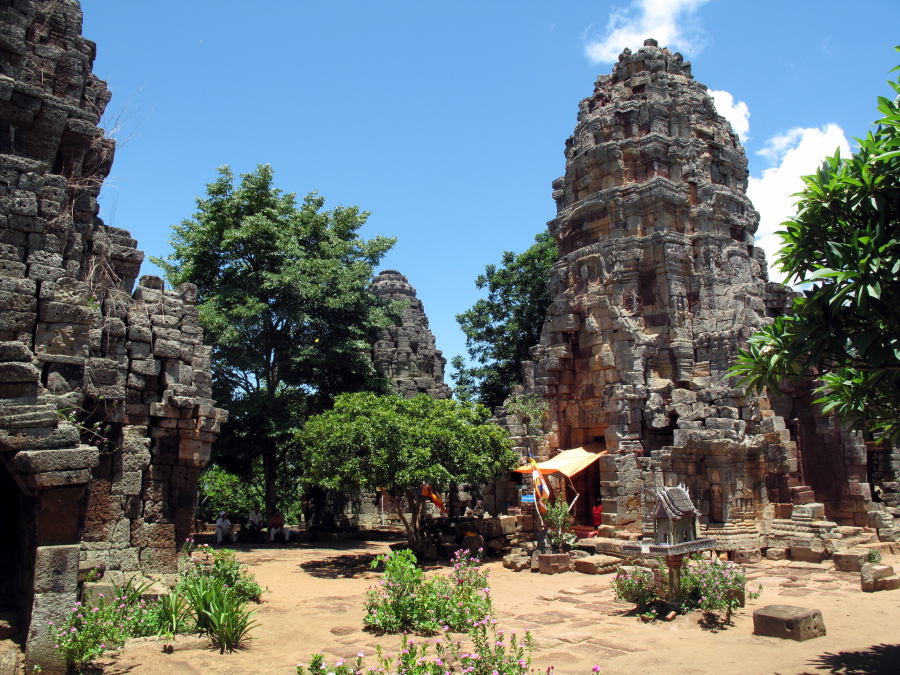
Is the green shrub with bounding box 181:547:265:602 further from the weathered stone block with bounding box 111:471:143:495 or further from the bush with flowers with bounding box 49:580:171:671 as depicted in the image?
the weathered stone block with bounding box 111:471:143:495

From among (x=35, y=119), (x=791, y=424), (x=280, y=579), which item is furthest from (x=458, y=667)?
(x=791, y=424)

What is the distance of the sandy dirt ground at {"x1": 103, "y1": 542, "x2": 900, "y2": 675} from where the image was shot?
24.3 feet

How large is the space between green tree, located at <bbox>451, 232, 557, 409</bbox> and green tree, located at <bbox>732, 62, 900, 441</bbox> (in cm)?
2084

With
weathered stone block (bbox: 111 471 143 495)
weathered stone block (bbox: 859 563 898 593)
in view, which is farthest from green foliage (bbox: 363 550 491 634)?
weathered stone block (bbox: 859 563 898 593)

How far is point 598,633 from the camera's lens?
9070 mm

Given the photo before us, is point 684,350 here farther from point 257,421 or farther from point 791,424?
point 257,421

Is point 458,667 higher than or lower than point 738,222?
lower

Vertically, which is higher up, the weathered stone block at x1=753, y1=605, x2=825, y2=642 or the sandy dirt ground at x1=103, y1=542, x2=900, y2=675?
the weathered stone block at x1=753, y1=605, x2=825, y2=642

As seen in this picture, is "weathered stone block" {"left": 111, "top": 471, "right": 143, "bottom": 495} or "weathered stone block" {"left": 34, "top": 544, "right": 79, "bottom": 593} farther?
"weathered stone block" {"left": 111, "top": 471, "right": 143, "bottom": 495}

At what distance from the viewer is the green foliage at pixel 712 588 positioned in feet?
30.9

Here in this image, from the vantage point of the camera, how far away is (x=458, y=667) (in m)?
7.09

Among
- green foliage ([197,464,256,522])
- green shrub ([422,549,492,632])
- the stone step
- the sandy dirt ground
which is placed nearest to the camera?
the sandy dirt ground

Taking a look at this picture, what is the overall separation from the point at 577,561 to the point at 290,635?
7.49 metres

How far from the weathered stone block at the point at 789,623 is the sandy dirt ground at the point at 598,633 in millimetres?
122
